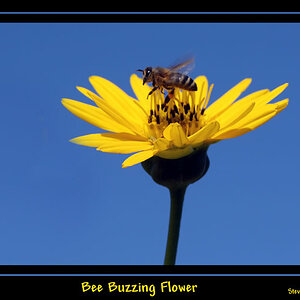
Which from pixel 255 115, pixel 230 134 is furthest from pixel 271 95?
pixel 230 134

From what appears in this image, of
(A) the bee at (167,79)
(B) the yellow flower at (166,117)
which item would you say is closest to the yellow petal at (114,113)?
(B) the yellow flower at (166,117)

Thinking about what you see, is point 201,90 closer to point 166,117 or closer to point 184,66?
point 184,66

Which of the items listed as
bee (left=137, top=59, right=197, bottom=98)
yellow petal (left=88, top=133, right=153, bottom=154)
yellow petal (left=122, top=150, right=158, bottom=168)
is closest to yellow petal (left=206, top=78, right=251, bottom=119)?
bee (left=137, top=59, right=197, bottom=98)

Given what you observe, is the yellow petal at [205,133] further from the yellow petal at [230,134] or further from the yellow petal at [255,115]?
the yellow petal at [255,115]
